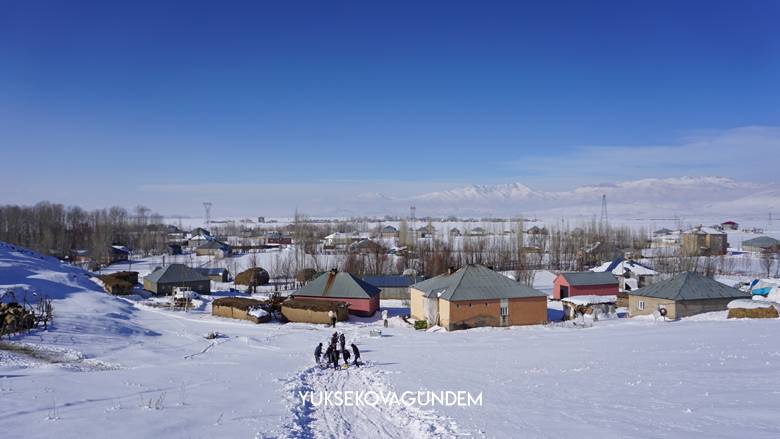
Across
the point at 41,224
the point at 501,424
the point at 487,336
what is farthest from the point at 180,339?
the point at 41,224

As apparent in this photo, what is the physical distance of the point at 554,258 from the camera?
6500 cm

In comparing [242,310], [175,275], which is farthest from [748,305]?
[175,275]

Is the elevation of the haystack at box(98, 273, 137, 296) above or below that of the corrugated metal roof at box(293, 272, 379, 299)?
below

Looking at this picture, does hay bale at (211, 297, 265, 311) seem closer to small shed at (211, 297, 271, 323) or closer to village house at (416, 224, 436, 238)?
small shed at (211, 297, 271, 323)

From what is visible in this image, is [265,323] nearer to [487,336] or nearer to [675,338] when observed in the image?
[487,336]

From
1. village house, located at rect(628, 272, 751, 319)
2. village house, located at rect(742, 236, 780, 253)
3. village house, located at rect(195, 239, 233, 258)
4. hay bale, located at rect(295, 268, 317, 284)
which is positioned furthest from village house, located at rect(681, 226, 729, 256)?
village house, located at rect(195, 239, 233, 258)

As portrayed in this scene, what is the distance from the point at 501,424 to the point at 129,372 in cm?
837

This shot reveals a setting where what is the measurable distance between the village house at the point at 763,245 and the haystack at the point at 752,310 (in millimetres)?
54155

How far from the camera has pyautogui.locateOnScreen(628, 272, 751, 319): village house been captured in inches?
1021

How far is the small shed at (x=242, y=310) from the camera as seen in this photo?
87.5ft

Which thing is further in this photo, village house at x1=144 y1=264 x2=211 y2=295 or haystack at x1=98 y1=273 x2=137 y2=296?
village house at x1=144 y1=264 x2=211 y2=295

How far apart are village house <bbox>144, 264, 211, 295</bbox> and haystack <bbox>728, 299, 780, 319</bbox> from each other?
33873 millimetres

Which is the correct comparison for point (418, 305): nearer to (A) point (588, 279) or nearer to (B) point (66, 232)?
(A) point (588, 279)

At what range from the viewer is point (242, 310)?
89.2ft
